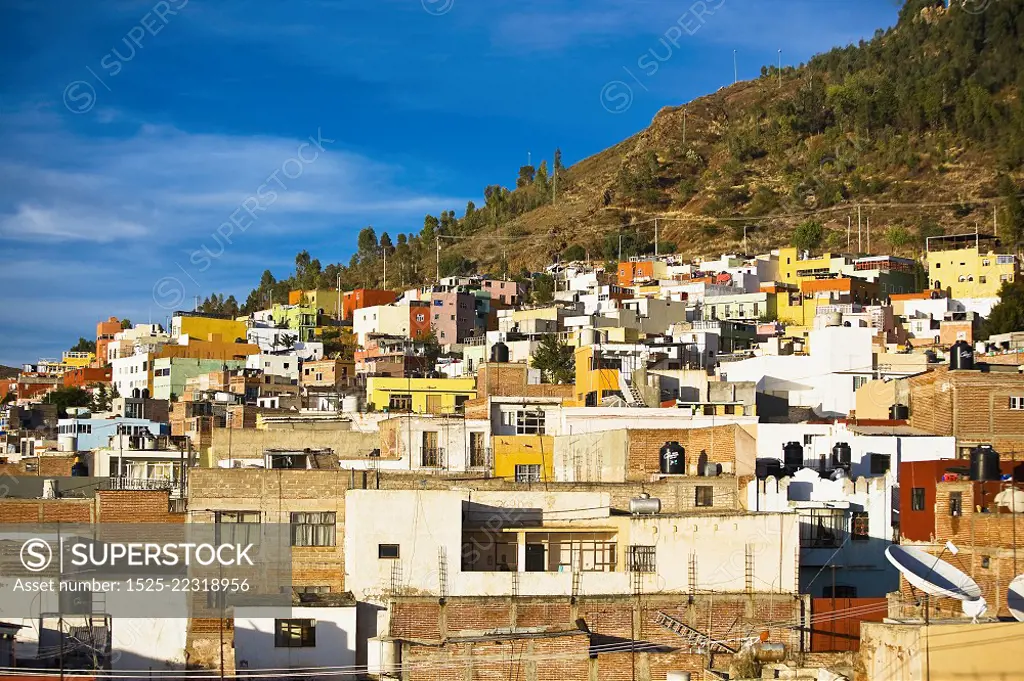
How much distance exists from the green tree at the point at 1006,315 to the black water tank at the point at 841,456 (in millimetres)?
31101

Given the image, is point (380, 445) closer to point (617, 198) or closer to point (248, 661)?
point (248, 661)

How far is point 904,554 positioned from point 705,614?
501 centimetres

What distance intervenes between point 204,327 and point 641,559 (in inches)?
2463

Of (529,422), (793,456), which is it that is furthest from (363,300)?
(793,456)

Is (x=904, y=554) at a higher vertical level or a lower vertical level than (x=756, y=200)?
lower

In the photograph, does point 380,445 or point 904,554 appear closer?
point 904,554

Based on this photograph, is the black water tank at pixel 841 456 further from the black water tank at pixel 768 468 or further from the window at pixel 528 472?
the window at pixel 528 472

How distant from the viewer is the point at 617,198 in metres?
140

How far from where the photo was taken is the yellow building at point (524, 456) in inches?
1348

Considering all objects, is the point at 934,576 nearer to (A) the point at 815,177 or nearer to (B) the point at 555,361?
(B) the point at 555,361

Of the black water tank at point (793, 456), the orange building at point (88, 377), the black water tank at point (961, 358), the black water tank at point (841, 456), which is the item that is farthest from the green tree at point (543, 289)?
the black water tank at point (841, 456)

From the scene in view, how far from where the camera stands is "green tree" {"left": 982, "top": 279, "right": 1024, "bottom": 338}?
6084 centimetres

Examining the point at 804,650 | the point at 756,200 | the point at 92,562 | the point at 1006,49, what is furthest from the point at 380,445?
the point at 1006,49

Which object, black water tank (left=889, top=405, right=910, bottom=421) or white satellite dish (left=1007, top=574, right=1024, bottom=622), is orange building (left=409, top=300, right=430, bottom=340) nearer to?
black water tank (left=889, top=405, right=910, bottom=421)
